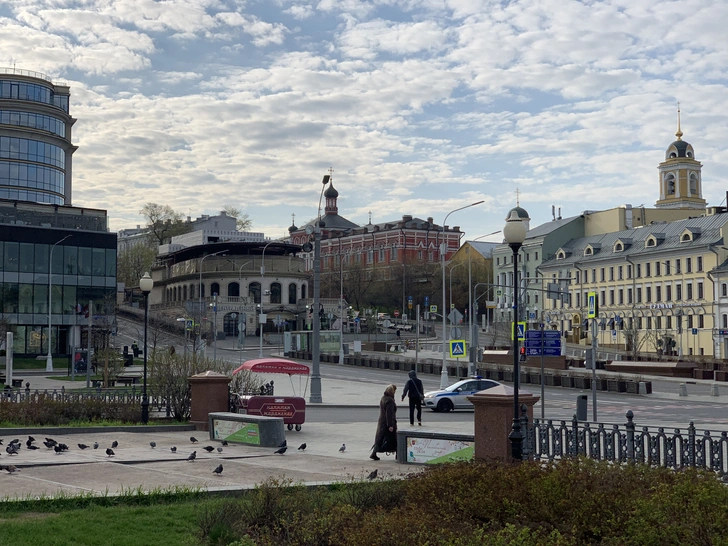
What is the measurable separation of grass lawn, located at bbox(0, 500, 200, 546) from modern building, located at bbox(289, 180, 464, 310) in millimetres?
117843

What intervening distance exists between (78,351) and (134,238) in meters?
143

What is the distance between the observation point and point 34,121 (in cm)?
9081

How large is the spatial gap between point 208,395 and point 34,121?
74.6 m

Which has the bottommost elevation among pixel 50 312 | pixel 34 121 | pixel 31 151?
pixel 50 312

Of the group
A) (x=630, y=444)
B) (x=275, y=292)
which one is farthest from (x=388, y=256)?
(x=630, y=444)

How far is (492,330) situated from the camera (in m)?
95.6

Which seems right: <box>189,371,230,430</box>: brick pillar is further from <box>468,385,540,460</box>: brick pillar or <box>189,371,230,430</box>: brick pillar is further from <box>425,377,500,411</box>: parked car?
<box>425,377,500,411</box>: parked car

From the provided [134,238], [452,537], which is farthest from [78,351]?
[134,238]

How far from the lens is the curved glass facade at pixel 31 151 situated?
89188 millimetres

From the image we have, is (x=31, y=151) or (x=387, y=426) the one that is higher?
(x=31, y=151)

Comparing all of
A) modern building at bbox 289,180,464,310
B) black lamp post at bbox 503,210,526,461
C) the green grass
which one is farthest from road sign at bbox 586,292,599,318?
modern building at bbox 289,180,464,310

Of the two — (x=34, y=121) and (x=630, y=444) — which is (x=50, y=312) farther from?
(x=630, y=444)

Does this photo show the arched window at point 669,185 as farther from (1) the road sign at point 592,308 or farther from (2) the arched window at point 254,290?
(1) the road sign at point 592,308

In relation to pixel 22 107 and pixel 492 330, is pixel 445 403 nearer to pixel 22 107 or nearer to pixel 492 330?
pixel 492 330
